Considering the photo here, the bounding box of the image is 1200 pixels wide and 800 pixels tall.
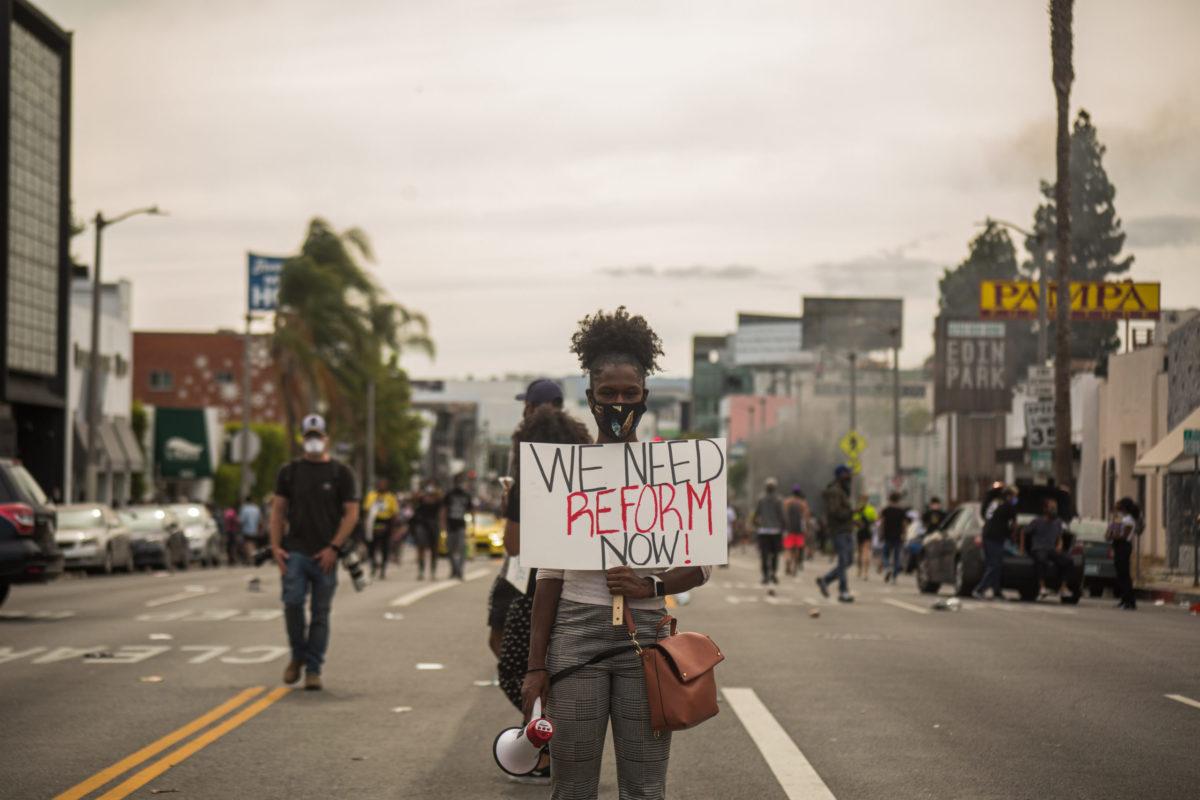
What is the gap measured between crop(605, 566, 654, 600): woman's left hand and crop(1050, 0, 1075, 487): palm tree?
26.2m

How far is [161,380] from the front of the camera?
8331 centimetres

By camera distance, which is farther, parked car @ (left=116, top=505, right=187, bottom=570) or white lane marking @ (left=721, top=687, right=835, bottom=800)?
parked car @ (left=116, top=505, right=187, bottom=570)

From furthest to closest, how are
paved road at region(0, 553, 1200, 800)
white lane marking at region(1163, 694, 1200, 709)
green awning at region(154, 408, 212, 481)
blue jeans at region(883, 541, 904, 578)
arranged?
green awning at region(154, 408, 212, 481)
blue jeans at region(883, 541, 904, 578)
white lane marking at region(1163, 694, 1200, 709)
paved road at region(0, 553, 1200, 800)

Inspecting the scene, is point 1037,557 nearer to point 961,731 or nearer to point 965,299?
point 961,731

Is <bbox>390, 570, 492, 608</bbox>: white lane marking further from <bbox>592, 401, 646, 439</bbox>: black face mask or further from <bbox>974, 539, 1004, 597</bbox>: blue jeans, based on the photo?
<bbox>592, 401, 646, 439</bbox>: black face mask

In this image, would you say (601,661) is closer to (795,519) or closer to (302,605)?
(302,605)

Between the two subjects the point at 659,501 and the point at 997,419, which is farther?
the point at 997,419

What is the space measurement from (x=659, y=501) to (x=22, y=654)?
10.4 metres

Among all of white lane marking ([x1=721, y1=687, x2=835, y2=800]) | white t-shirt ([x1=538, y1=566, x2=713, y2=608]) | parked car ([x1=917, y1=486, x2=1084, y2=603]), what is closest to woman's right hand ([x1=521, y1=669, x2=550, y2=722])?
white t-shirt ([x1=538, y1=566, x2=713, y2=608])

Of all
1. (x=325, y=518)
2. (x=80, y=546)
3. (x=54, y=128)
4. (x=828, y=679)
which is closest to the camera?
(x=325, y=518)

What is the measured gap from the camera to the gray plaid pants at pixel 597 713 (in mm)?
4785

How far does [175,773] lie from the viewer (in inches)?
312

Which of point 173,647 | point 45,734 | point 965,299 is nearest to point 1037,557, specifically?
point 173,647

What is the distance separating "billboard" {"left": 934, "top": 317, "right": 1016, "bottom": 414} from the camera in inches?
2635
